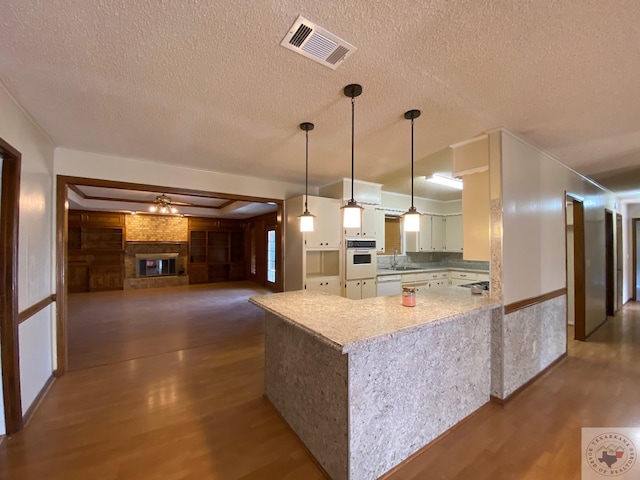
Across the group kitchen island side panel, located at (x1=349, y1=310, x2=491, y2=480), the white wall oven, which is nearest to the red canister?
kitchen island side panel, located at (x1=349, y1=310, x2=491, y2=480)

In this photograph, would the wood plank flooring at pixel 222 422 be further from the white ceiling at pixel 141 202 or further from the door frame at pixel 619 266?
the white ceiling at pixel 141 202

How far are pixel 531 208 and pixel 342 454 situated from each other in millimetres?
2773

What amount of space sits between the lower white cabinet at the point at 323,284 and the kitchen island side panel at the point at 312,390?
59.7 inches

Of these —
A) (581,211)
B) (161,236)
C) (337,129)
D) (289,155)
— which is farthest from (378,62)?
(161,236)

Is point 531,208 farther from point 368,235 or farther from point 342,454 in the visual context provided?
point 342,454

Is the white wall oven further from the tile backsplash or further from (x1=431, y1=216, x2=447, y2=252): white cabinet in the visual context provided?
(x1=431, y1=216, x2=447, y2=252): white cabinet

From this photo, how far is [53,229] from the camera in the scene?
9.37ft

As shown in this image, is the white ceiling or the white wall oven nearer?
the white wall oven

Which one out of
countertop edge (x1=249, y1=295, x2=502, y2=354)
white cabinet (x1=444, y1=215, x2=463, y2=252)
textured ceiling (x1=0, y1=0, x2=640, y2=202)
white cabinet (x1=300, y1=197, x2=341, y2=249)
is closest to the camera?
textured ceiling (x1=0, y1=0, x2=640, y2=202)

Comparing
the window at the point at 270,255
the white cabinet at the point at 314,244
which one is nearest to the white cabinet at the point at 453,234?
the white cabinet at the point at 314,244

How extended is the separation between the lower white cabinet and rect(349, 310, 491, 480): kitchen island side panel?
2.09 metres

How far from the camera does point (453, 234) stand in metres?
5.96

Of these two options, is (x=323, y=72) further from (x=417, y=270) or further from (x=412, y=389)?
(x=417, y=270)

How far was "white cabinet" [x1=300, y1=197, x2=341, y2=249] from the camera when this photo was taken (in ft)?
12.7
